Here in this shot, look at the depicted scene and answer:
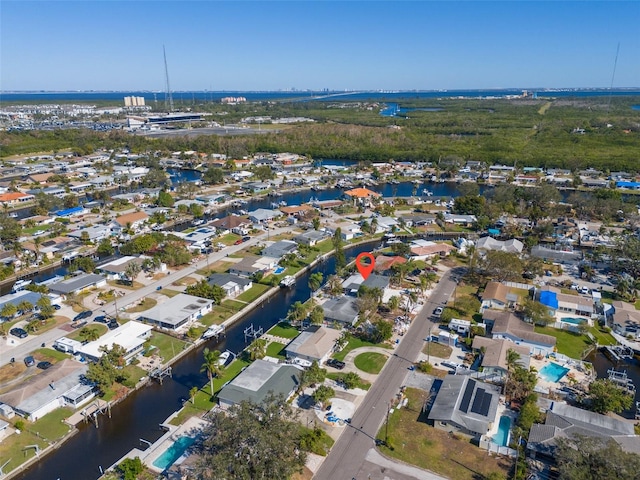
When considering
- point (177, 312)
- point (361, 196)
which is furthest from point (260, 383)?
point (361, 196)

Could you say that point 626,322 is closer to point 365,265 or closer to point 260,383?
point 365,265

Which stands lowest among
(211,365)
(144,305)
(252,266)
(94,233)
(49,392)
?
(144,305)

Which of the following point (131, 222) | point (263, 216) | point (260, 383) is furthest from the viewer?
point (263, 216)

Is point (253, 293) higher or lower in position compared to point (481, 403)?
lower

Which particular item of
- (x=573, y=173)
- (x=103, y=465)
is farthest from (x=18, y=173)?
(x=573, y=173)

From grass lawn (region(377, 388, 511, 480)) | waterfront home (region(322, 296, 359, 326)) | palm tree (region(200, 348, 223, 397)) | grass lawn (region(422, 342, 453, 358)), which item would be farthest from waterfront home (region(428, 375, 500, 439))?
palm tree (region(200, 348, 223, 397))
